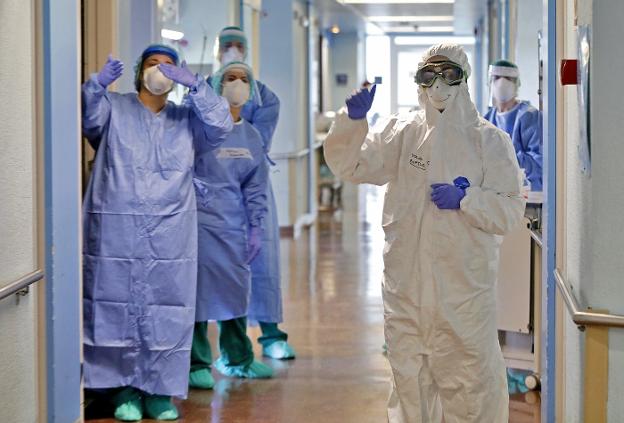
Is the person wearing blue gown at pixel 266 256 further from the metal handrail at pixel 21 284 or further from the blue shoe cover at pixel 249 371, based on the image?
the metal handrail at pixel 21 284

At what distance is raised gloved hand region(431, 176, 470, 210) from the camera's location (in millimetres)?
3250

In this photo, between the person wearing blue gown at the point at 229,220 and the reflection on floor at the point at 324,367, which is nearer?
the reflection on floor at the point at 324,367

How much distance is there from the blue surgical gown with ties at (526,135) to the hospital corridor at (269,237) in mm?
14

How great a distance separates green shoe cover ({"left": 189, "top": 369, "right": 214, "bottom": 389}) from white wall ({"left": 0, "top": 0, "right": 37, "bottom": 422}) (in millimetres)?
1469

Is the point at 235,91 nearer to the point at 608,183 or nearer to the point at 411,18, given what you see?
the point at 608,183

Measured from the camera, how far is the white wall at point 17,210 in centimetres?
302

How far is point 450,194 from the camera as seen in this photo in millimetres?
3248

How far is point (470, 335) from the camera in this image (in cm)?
332

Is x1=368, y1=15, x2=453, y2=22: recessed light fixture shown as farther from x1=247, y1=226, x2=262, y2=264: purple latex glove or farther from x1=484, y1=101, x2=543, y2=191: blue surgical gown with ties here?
x1=247, y1=226, x2=262, y2=264: purple latex glove

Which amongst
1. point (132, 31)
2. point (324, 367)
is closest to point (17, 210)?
point (324, 367)

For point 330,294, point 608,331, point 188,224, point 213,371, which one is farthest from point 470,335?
point 330,294

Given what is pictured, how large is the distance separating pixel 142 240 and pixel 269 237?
4.05ft

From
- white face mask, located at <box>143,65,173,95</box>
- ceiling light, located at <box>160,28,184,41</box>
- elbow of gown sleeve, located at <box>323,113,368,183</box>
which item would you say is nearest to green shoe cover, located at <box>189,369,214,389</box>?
white face mask, located at <box>143,65,173,95</box>

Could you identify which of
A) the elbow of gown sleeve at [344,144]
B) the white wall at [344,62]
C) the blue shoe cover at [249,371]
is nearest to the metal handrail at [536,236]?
the elbow of gown sleeve at [344,144]
